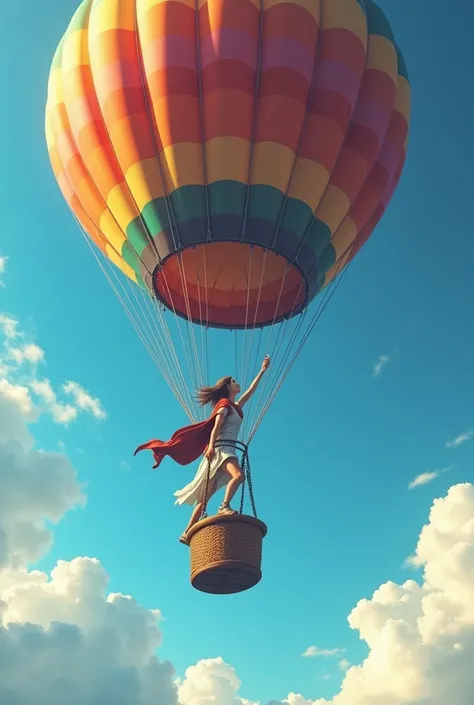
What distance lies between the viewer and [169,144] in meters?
11.5

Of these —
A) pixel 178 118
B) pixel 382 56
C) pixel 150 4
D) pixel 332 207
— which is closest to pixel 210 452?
pixel 332 207

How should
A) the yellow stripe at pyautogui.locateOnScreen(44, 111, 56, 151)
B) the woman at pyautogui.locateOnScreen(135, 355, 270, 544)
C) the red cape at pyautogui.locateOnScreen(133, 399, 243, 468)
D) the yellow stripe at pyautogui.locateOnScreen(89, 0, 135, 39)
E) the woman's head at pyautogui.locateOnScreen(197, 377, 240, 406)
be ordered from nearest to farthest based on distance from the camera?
the woman at pyautogui.locateOnScreen(135, 355, 270, 544), the red cape at pyautogui.locateOnScreen(133, 399, 243, 468), the woman's head at pyautogui.locateOnScreen(197, 377, 240, 406), the yellow stripe at pyautogui.locateOnScreen(89, 0, 135, 39), the yellow stripe at pyautogui.locateOnScreen(44, 111, 56, 151)

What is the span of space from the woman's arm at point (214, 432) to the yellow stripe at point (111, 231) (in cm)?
439

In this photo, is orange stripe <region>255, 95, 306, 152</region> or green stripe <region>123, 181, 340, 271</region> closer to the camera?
orange stripe <region>255, 95, 306, 152</region>

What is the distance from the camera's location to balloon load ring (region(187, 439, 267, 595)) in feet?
28.6

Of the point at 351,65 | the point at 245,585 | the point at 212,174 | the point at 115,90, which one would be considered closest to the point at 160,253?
the point at 212,174

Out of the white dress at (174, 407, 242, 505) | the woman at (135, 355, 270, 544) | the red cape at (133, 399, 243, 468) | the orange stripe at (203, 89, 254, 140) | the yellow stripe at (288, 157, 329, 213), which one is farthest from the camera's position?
the yellow stripe at (288, 157, 329, 213)

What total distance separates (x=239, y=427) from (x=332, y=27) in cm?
675

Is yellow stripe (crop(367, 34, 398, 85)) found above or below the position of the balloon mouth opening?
above

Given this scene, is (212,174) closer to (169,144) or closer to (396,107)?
(169,144)

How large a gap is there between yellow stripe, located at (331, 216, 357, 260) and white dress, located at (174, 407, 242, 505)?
4.34m

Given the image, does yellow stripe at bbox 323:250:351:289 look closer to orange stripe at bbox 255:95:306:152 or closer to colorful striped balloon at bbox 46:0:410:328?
colorful striped balloon at bbox 46:0:410:328

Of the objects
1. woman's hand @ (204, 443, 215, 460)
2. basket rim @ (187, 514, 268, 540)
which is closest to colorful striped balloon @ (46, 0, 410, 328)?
woman's hand @ (204, 443, 215, 460)

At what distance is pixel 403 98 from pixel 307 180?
302 cm
